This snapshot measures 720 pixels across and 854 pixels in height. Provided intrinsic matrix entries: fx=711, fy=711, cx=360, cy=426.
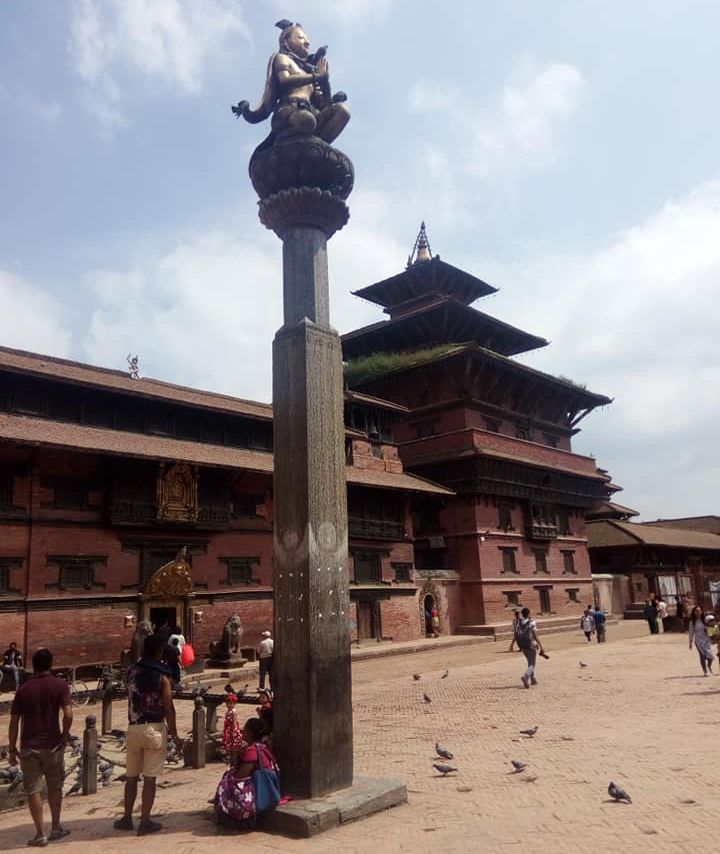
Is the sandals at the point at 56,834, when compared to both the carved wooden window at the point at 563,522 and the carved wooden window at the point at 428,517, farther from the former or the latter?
the carved wooden window at the point at 563,522

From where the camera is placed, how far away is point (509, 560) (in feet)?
109

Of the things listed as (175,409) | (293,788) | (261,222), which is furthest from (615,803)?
(175,409)

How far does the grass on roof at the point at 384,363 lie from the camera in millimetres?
36353

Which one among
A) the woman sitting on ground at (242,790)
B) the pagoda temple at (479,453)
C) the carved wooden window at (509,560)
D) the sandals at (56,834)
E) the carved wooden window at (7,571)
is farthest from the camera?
the carved wooden window at (509,560)

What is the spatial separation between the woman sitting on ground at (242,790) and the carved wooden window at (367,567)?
68.4 feet

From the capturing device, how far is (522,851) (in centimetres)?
534

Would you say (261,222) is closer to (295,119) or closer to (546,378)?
(295,119)

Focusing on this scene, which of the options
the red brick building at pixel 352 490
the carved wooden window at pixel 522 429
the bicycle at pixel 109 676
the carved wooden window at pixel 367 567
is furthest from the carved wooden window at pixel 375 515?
the carved wooden window at pixel 522 429

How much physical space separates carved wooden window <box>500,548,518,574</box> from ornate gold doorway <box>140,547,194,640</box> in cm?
1659

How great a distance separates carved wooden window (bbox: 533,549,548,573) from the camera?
3512 centimetres

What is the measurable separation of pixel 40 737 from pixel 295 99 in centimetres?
697

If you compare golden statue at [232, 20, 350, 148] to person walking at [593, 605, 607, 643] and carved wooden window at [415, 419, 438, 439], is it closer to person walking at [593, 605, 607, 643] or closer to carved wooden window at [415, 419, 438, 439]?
person walking at [593, 605, 607, 643]

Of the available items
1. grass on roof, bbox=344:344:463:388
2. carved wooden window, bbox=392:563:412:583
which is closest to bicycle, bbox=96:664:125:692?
carved wooden window, bbox=392:563:412:583

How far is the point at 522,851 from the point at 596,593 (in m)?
36.1
